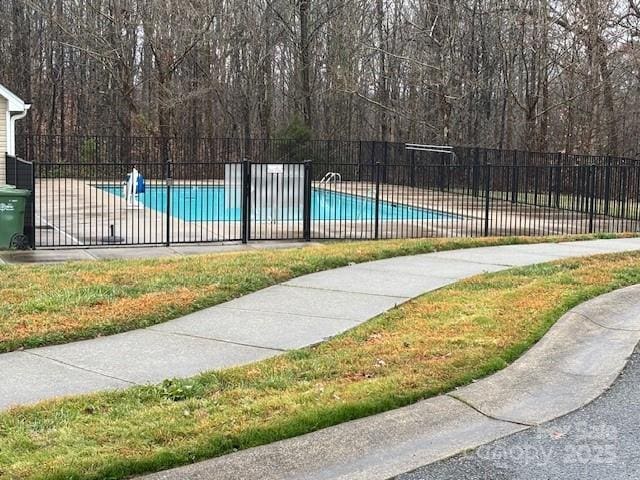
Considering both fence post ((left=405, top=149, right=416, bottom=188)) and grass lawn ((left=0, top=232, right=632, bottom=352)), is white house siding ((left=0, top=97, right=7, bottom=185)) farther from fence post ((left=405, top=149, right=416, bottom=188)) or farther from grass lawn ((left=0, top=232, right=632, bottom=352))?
grass lawn ((left=0, top=232, right=632, bottom=352))

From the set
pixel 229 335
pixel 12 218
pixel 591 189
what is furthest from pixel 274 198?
pixel 229 335

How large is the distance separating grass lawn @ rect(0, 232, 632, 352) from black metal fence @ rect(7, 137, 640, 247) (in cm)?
328

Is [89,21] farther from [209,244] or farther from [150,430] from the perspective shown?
[150,430]

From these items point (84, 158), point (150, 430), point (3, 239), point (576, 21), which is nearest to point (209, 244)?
point (3, 239)

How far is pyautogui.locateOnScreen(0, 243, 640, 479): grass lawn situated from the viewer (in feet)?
13.9

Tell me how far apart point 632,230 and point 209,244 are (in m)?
9.65

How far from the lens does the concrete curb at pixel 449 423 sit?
13.9ft

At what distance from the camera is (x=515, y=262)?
1155 centimetres

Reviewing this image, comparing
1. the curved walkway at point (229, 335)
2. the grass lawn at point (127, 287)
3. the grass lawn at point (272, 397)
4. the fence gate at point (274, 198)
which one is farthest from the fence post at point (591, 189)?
the grass lawn at point (272, 397)

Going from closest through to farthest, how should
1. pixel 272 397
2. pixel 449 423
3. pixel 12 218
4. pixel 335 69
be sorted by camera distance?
pixel 449 423, pixel 272 397, pixel 12 218, pixel 335 69

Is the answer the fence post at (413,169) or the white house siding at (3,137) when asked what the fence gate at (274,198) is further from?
the fence post at (413,169)

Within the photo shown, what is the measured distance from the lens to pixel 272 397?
16.9 feet

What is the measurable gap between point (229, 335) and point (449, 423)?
2.64 metres

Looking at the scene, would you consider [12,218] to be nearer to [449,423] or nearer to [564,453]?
[449,423]
